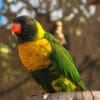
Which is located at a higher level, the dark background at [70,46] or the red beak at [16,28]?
the red beak at [16,28]

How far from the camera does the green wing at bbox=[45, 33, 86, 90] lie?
11.7 feet

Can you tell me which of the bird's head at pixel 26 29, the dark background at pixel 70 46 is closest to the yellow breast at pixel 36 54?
the bird's head at pixel 26 29

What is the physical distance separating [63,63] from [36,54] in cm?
27

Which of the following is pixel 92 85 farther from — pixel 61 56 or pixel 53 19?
pixel 61 56

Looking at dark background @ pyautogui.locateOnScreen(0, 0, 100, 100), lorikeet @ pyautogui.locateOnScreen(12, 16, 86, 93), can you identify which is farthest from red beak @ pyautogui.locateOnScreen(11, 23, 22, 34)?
dark background @ pyautogui.locateOnScreen(0, 0, 100, 100)

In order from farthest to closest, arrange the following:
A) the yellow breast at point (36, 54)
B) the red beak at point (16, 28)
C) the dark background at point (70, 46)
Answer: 1. the dark background at point (70, 46)
2. the red beak at point (16, 28)
3. the yellow breast at point (36, 54)

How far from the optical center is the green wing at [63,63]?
3.57 m

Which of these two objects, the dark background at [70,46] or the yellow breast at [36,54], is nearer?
the yellow breast at [36,54]

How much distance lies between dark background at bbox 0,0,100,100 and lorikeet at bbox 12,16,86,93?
413 centimetres


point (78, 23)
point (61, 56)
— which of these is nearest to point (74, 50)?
point (78, 23)

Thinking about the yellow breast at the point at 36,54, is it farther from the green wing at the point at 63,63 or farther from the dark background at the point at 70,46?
the dark background at the point at 70,46

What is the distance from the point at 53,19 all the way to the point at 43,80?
169 inches

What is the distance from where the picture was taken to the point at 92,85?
7926mm

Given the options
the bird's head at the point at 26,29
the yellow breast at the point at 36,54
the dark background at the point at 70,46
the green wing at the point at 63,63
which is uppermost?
the bird's head at the point at 26,29
